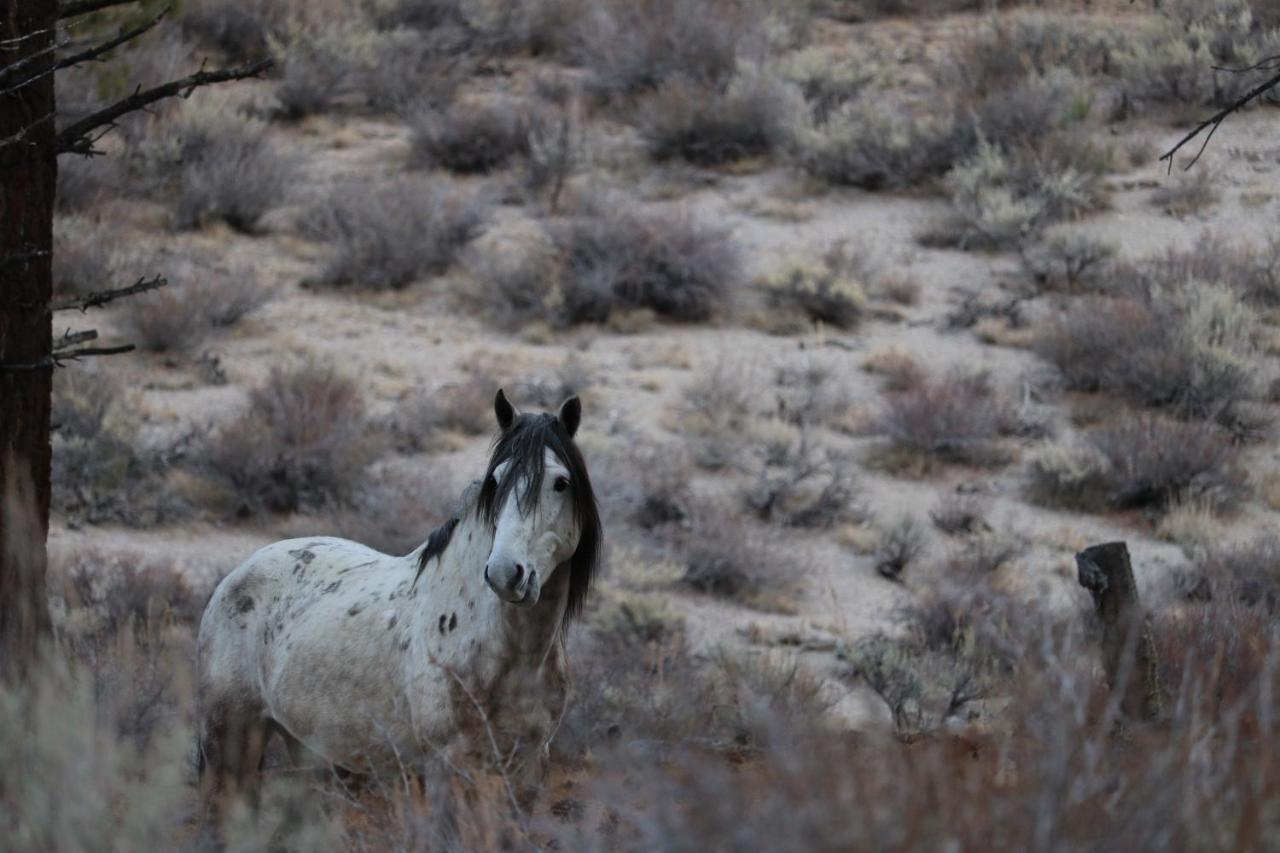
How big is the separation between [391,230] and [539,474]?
435 inches

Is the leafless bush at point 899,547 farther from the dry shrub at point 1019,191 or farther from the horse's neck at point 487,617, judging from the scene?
the horse's neck at point 487,617

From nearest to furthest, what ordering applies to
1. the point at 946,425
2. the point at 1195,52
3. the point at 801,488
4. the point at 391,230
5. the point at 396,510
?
the point at 396,510 < the point at 801,488 < the point at 946,425 < the point at 391,230 < the point at 1195,52

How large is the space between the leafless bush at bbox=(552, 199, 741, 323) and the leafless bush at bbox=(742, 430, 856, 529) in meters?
2.59

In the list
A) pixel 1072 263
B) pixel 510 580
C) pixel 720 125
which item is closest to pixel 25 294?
pixel 510 580

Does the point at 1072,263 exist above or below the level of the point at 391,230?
below

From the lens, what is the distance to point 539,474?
5.00 meters

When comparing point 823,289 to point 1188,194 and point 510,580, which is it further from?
point 510,580

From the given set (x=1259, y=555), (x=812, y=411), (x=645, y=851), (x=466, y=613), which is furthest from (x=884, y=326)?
(x=645, y=851)

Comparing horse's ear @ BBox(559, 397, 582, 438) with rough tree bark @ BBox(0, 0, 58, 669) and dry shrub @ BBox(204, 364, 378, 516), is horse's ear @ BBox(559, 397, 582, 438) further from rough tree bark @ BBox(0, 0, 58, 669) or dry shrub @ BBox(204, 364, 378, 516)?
dry shrub @ BBox(204, 364, 378, 516)

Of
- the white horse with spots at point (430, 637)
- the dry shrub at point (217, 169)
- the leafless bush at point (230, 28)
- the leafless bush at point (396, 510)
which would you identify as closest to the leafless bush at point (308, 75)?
the leafless bush at point (230, 28)

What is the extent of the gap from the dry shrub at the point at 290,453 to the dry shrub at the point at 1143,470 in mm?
5164

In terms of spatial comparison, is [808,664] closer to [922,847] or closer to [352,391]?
[352,391]

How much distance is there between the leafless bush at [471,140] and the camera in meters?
18.3

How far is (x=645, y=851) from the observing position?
3.36 meters
